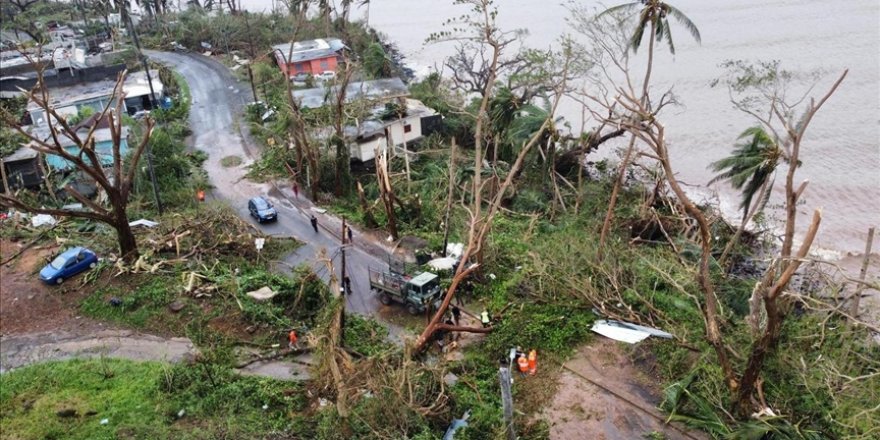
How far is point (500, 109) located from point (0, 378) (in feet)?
64.6

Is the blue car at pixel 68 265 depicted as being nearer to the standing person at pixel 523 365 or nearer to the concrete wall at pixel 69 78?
the standing person at pixel 523 365

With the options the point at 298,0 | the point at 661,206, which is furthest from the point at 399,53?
the point at 661,206

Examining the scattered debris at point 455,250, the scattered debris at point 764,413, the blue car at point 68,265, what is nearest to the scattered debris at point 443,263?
the scattered debris at point 455,250

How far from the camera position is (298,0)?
37406mm

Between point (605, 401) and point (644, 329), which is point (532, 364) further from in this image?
point (644, 329)

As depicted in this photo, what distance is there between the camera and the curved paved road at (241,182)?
22312 mm

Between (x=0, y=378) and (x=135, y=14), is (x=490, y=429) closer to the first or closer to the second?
(x=0, y=378)

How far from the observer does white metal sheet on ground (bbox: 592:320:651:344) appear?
16734 mm

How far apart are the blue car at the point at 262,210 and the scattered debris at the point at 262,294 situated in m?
6.67

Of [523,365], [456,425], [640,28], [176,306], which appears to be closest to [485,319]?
[523,365]

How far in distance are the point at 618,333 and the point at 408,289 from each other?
596cm

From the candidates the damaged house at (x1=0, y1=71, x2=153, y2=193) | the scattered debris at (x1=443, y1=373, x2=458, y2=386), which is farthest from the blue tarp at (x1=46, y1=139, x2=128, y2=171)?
the scattered debris at (x1=443, y1=373, x2=458, y2=386)

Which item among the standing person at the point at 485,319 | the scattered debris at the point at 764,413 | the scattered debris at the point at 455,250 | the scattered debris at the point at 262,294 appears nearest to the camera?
the scattered debris at the point at 764,413

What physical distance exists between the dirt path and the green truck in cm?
451
